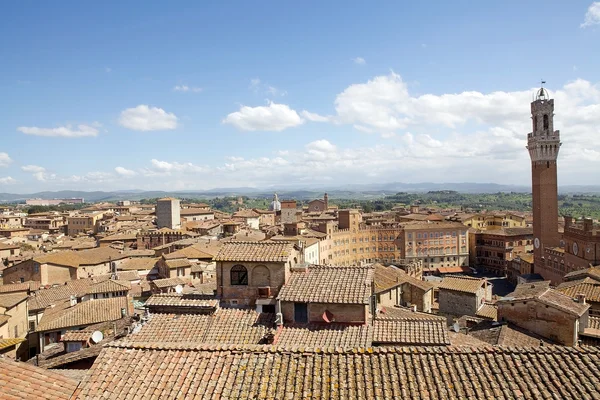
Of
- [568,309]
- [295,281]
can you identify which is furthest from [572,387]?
[568,309]

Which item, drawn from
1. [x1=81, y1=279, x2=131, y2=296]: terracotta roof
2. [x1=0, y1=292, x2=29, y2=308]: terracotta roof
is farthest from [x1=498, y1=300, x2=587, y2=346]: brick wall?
[x1=0, y1=292, x2=29, y2=308]: terracotta roof

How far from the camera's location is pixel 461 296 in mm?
34344

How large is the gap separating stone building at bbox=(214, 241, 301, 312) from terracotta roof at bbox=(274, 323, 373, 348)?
233 cm

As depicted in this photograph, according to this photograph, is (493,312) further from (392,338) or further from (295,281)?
(295,281)

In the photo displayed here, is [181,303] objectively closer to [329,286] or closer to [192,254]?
[329,286]

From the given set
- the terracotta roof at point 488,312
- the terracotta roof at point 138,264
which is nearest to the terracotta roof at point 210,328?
the terracotta roof at point 488,312

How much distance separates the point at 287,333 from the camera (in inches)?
620

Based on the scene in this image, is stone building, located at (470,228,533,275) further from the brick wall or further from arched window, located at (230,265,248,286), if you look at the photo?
arched window, located at (230,265,248,286)

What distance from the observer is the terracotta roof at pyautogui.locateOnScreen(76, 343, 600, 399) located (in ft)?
28.0

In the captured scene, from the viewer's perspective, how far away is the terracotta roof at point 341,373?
28.0 ft

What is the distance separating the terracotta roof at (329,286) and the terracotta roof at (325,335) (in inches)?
36.6

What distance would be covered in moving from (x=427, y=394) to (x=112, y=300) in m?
26.2

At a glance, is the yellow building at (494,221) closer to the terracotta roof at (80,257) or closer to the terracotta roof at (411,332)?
the terracotta roof at (80,257)

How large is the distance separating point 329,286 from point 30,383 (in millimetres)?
10779
